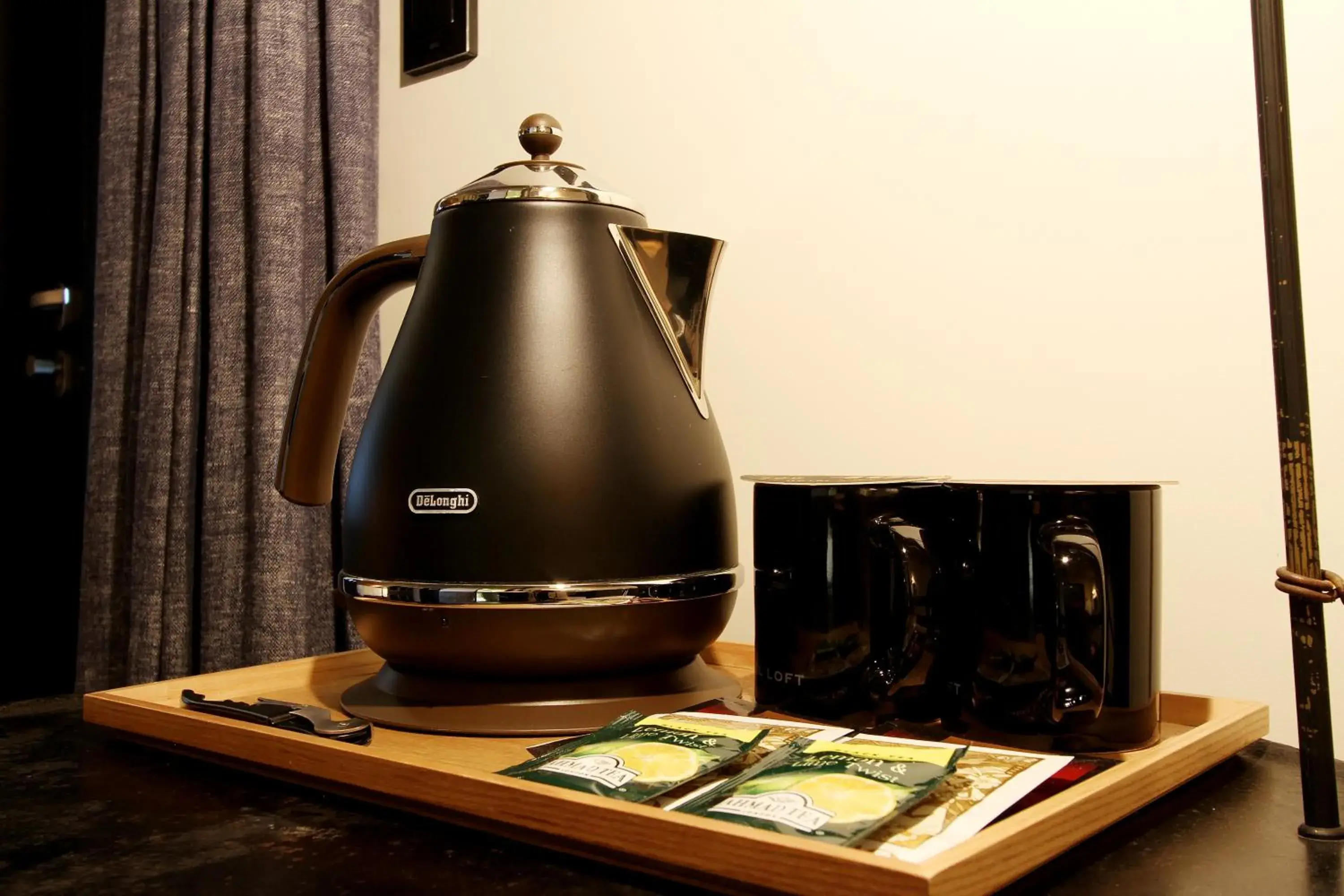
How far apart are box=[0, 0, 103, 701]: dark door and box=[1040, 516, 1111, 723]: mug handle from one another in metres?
1.51

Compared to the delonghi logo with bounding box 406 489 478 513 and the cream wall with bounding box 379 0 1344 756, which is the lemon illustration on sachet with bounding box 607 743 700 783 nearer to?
the delonghi logo with bounding box 406 489 478 513

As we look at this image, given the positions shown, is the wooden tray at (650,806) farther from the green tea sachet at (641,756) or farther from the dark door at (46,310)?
the dark door at (46,310)

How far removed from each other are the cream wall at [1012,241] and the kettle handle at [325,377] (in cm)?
34

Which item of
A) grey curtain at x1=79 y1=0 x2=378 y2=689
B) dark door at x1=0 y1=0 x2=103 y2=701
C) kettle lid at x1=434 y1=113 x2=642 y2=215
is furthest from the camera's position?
dark door at x1=0 y1=0 x2=103 y2=701

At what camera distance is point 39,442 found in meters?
1.58

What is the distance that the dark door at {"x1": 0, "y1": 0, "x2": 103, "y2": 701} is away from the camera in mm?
1572

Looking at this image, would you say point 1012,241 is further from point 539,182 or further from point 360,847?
point 360,847

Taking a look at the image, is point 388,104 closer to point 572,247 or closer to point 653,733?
point 572,247

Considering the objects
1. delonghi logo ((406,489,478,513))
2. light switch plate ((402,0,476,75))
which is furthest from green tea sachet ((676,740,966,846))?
light switch plate ((402,0,476,75))

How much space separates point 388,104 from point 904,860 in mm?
1117

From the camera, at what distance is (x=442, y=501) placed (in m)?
0.59

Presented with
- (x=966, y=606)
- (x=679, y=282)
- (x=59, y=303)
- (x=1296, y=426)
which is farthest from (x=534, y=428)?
(x=59, y=303)

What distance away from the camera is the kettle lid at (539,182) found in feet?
Result: 2.11

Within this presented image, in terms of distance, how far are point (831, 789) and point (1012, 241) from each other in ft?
1.71
